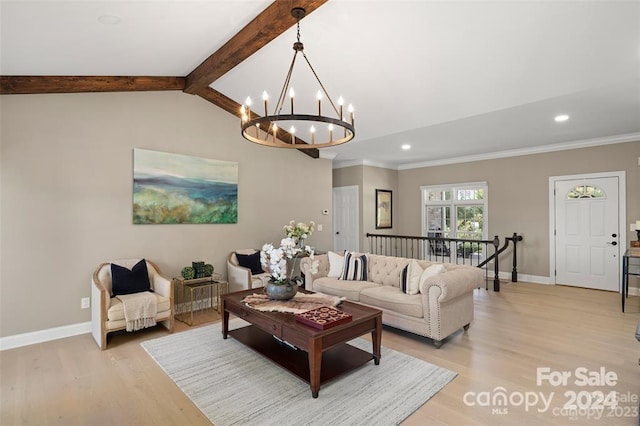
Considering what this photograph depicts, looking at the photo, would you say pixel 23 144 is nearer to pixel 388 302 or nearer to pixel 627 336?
pixel 388 302

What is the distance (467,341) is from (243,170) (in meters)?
4.03

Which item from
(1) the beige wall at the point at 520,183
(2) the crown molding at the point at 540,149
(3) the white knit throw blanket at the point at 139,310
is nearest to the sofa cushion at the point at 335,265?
(3) the white knit throw blanket at the point at 139,310

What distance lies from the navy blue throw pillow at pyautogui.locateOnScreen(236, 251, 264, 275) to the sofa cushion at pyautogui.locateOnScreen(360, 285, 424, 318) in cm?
183

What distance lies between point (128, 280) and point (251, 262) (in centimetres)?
171

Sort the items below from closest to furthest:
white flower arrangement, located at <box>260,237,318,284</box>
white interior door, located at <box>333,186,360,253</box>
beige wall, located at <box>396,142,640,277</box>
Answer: white flower arrangement, located at <box>260,237,318,284</box> → beige wall, located at <box>396,142,640,277</box> → white interior door, located at <box>333,186,360,253</box>

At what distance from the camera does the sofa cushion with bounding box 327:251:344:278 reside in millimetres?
4648

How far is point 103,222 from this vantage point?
4.00 m

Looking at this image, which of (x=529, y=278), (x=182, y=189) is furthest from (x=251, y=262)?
(x=529, y=278)

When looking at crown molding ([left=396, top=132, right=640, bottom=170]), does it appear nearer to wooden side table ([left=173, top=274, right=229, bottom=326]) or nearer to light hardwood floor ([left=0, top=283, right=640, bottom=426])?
light hardwood floor ([left=0, top=283, right=640, bottom=426])

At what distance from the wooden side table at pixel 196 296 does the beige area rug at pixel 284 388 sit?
96cm

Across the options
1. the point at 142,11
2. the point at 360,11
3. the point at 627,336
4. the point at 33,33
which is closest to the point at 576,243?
the point at 627,336

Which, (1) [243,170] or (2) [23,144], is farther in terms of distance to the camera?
(1) [243,170]

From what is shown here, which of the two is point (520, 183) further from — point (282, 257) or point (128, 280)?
point (128, 280)

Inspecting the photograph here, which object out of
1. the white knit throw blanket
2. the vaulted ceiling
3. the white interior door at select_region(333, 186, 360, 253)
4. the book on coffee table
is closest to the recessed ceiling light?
the vaulted ceiling
